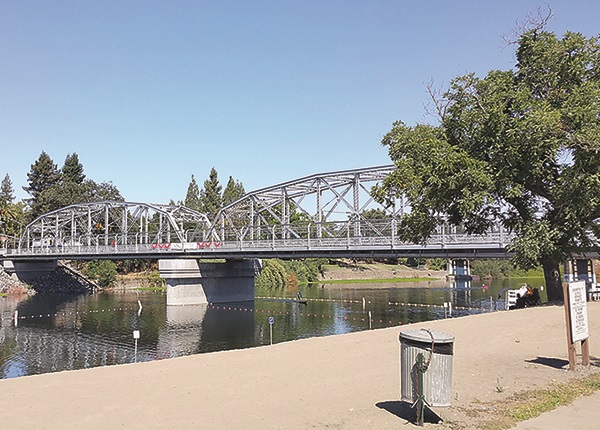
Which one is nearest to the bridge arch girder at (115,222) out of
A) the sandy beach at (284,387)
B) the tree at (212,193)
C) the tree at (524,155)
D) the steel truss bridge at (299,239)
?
the steel truss bridge at (299,239)

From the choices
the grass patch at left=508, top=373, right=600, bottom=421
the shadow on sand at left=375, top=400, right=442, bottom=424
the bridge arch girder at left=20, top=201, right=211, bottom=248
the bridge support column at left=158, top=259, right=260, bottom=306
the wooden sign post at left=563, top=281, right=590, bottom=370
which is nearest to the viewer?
the shadow on sand at left=375, top=400, right=442, bottom=424

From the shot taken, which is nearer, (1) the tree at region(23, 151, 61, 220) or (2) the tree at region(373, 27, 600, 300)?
(2) the tree at region(373, 27, 600, 300)

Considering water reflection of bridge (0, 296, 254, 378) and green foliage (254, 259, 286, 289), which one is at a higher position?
green foliage (254, 259, 286, 289)

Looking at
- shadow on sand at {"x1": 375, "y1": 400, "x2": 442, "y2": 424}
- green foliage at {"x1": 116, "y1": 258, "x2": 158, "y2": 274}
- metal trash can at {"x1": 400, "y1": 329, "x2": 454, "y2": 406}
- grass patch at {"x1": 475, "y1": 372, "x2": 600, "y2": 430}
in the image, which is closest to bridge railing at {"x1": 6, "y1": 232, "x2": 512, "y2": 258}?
green foliage at {"x1": 116, "y1": 258, "x2": 158, "y2": 274}

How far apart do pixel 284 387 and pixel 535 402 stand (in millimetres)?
5212

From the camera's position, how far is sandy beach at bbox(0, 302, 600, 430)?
9.34m

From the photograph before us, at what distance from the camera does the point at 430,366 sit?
8.70 metres

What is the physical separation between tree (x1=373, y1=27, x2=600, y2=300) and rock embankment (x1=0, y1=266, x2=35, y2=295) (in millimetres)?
76520

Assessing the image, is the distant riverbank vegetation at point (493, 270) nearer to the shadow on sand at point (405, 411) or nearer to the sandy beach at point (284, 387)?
the sandy beach at point (284, 387)

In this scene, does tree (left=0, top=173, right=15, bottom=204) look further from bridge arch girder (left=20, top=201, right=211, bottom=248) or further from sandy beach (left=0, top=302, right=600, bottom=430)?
sandy beach (left=0, top=302, right=600, bottom=430)

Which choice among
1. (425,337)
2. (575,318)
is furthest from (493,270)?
(425,337)

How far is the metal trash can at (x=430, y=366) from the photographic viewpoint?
28.5ft

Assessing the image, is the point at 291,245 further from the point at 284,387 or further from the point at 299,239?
the point at 284,387

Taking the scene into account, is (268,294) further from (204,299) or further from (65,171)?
(65,171)
